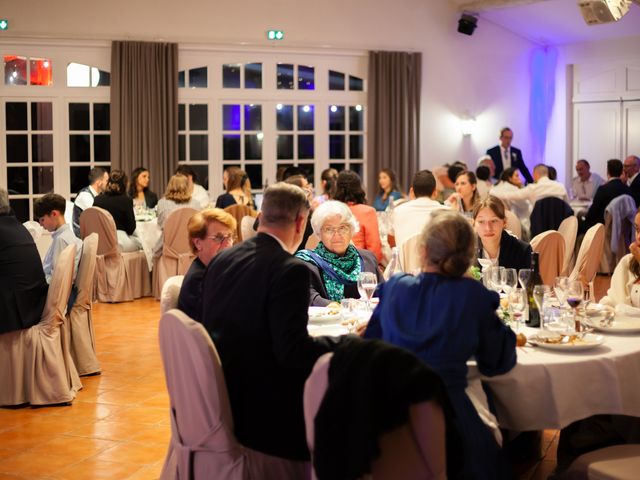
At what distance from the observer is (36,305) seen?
5570 mm

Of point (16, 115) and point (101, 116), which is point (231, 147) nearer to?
point (101, 116)

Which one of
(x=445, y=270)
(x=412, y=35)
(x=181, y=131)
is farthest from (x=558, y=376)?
(x=412, y=35)

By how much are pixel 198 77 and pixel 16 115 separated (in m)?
2.42

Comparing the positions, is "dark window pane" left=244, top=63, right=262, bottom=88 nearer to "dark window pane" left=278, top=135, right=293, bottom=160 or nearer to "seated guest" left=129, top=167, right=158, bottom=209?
"dark window pane" left=278, top=135, right=293, bottom=160

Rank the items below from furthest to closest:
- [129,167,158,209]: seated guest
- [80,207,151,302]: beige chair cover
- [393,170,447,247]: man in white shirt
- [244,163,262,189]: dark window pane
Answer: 1. [244,163,262,189]: dark window pane
2. [129,167,158,209]: seated guest
3. [80,207,151,302]: beige chair cover
4. [393,170,447,247]: man in white shirt

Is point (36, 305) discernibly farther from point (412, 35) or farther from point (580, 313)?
point (412, 35)

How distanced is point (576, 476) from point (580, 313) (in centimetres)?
89

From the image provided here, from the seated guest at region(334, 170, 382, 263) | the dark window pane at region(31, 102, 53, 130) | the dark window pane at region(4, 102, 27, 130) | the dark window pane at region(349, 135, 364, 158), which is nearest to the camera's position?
the seated guest at region(334, 170, 382, 263)

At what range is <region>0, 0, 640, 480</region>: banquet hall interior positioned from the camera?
37.9 feet

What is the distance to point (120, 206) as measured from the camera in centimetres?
948

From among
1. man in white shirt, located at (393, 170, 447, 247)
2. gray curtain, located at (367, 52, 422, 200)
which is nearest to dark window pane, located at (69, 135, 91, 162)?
gray curtain, located at (367, 52, 422, 200)

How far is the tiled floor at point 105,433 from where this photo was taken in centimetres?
444

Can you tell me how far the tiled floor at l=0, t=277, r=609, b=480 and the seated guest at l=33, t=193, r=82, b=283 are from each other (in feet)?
2.74

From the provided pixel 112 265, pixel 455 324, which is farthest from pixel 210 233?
pixel 112 265
